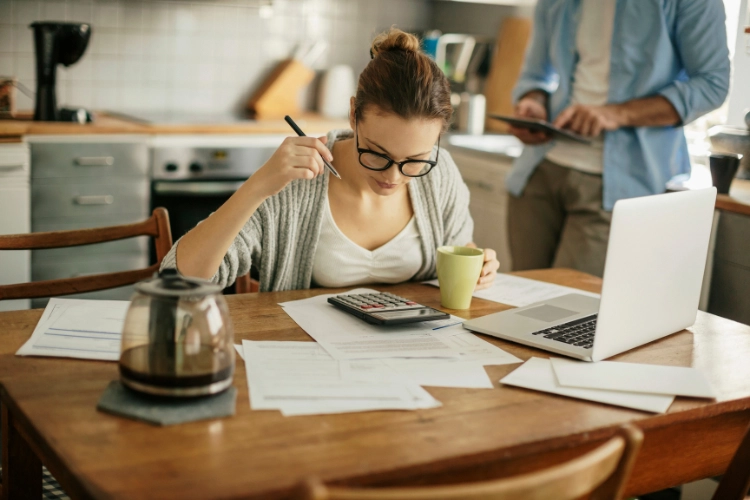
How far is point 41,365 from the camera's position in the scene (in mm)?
1144

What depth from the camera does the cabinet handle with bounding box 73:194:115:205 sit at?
3.07 metres

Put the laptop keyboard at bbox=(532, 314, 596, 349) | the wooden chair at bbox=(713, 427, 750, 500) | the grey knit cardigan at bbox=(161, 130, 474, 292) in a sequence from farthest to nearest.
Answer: the grey knit cardigan at bbox=(161, 130, 474, 292) → the laptop keyboard at bbox=(532, 314, 596, 349) → the wooden chair at bbox=(713, 427, 750, 500)

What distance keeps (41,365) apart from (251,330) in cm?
34

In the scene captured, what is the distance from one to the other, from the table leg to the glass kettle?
0.95ft

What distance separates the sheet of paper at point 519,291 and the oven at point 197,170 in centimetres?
163

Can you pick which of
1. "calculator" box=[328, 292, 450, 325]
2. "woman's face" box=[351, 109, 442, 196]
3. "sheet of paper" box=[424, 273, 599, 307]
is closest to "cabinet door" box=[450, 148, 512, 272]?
"sheet of paper" box=[424, 273, 599, 307]

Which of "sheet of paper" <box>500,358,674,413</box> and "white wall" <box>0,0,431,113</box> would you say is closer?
"sheet of paper" <box>500,358,674,413</box>

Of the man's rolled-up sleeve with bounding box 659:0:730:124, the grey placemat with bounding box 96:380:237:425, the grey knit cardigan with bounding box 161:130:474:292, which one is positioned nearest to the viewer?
the grey placemat with bounding box 96:380:237:425

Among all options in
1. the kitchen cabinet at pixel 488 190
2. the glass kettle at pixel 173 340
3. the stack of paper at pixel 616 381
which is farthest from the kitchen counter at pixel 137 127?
the stack of paper at pixel 616 381

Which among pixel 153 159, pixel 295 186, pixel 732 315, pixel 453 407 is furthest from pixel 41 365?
pixel 153 159

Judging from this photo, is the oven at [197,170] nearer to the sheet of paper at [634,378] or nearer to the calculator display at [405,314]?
the calculator display at [405,314]

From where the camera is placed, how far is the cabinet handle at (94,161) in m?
3.05

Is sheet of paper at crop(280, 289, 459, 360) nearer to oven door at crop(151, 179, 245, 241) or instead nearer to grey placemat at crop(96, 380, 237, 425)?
grey placemat at crop(96, 380, 237, 425)

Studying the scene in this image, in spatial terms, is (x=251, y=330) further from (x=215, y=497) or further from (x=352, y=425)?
(x=215, y=497)
